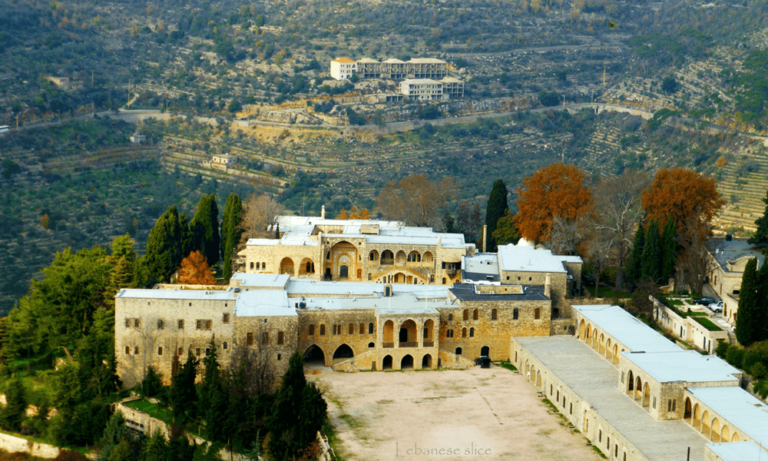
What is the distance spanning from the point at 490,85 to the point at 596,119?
13995 millimetres

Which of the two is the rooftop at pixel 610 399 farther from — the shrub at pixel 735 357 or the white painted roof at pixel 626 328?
the shrub at pixel 735 357

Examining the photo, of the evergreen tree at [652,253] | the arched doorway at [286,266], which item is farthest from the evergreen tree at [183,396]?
the evergreen tree at [652,253]

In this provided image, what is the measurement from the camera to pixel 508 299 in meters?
57.1

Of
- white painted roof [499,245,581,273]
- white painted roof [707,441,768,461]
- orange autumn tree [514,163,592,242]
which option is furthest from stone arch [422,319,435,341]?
white painted roof [707,441,768,461]

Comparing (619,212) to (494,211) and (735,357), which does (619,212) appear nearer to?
(494,211)

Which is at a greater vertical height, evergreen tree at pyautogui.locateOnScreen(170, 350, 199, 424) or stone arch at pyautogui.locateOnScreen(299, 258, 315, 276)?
stone arch at pyautogui.locateOnScreen(299, 258, 315, 276)

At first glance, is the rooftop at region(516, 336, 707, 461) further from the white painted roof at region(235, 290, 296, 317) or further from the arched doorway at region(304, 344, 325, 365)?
the white painted roof at region(235, 290, 296, 317)

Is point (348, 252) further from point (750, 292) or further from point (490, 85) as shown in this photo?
point (490, 85)

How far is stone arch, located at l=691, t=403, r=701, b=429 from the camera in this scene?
149ft

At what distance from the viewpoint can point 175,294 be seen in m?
53.8

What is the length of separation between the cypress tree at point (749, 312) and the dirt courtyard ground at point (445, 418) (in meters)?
9.62

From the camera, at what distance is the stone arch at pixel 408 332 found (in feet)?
185

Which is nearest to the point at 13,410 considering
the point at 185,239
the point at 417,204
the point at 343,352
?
the point at 343,352

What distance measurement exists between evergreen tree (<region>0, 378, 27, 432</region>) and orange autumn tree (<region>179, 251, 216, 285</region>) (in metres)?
11.8
